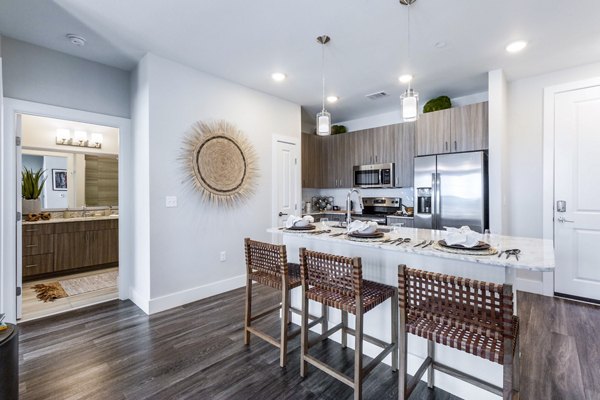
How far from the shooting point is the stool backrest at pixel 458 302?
4.07 feet

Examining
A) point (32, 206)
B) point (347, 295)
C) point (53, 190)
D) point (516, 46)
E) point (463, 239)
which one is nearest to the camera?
point (463, 239)

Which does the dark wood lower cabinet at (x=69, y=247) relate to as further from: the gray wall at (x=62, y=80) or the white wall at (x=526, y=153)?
the white wall at (x=526, y=153)

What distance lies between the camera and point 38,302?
3328mm

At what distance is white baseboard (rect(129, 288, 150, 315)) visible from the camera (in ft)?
10.1

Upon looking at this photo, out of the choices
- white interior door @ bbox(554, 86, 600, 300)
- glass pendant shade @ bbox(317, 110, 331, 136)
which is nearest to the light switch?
glass pendant shade @ bbox(317, 110, 331, 136)

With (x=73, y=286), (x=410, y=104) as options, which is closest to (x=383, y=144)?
(x=410, y=104)

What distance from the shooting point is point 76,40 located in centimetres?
279

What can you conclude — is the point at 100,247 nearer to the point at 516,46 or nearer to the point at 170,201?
the point at 170,201

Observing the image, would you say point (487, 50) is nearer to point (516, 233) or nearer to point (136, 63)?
point (516, 233)

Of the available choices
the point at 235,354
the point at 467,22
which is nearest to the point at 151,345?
the point at 235,354

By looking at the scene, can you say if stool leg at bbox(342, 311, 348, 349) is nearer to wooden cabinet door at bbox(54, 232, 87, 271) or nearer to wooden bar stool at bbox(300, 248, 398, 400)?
wooden bar stool at bbox(300, 248, 398, 400)

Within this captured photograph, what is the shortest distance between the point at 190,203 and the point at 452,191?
3.31 m

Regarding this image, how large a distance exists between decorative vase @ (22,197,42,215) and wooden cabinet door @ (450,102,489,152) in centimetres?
610

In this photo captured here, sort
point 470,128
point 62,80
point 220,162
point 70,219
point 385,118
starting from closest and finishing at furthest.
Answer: point 62,80 → point 220,162 → point 470,128 → point 70,219 → point 385,118
